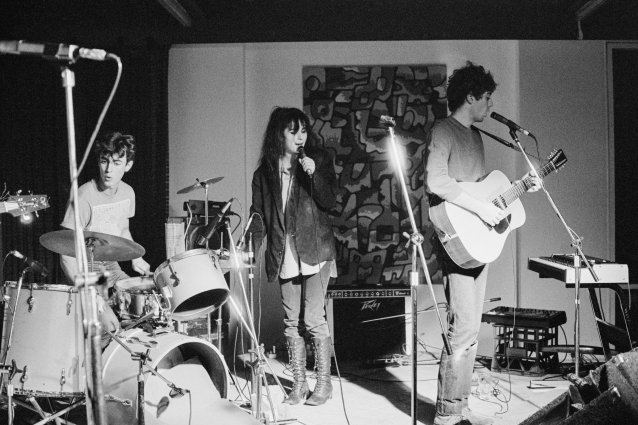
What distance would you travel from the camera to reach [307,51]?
6.02 m

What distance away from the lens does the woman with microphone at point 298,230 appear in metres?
4.10

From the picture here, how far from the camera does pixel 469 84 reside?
3.63m

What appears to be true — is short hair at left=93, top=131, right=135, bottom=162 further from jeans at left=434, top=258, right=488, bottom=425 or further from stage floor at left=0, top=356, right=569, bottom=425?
jeans at left=434, top=258, right=488, bottom=425

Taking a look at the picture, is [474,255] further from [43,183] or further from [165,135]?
[43,183]

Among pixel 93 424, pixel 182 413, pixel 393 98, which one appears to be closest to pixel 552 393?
pixel 182 413

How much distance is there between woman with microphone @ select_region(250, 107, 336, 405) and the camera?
13.4ft

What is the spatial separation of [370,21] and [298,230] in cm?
299

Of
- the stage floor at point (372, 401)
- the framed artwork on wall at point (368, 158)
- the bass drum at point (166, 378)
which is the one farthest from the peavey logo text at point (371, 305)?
the bass drum at point (166, 378)

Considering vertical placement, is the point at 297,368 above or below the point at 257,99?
below

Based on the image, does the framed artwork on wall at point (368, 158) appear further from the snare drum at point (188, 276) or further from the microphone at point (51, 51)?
the microphone at point (51, 51)

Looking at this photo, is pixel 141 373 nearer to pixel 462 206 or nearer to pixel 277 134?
pixel 277 134

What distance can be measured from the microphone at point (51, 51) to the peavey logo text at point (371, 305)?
3679mm

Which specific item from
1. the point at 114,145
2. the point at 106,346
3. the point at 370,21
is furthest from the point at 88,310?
the point at 370,21

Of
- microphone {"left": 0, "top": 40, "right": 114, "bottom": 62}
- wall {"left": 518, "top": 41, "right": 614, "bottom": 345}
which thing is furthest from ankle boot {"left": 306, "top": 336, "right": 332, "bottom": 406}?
microphone {"left": 0, "top": 40, "right": 114, "bottom": 62}
